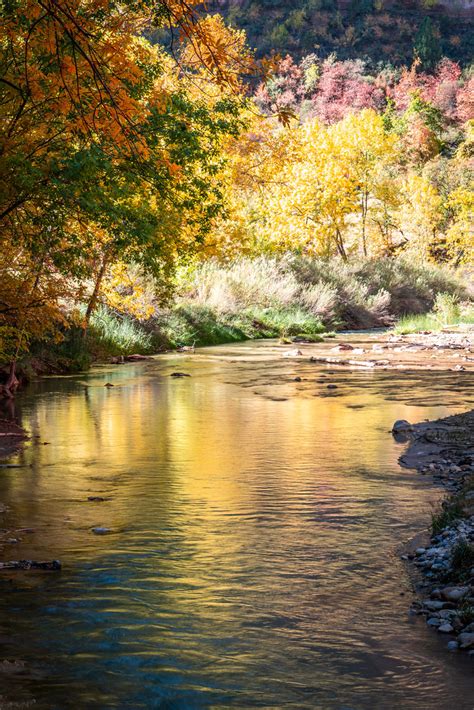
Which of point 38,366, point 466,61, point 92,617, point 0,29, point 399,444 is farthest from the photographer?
point 466,61

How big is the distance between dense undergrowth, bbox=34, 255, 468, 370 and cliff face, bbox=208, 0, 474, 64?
51.6 m

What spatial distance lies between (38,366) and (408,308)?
23.6 m

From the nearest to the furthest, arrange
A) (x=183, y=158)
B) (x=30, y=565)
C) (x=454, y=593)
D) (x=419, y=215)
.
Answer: (x=454, y=593) < (x=30, y=565) < (x=183, y=158) < (x=419, y=215)

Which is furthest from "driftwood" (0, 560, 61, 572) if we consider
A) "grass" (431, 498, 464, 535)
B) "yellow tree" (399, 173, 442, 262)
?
"yellow tree" (399, 173, 442, 262)

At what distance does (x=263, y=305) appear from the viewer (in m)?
33.1

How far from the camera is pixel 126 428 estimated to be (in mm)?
12938

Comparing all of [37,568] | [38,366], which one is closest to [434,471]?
[37,568]

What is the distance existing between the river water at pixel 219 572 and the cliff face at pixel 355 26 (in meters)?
82.0

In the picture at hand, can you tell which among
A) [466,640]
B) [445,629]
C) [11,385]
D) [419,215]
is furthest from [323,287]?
[466,640]

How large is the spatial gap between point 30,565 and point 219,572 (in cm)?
132

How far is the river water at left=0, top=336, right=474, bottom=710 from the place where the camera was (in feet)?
15.5

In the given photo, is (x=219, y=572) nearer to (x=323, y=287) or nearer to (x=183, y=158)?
(x=183, y=158)

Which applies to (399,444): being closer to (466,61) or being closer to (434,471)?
(434,471)

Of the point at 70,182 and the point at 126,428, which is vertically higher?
the point at 70,182
